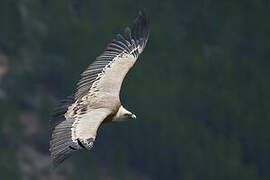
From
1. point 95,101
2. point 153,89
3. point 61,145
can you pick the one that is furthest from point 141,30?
point 153,89

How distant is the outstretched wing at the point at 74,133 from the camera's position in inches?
536

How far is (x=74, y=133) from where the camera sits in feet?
46.4

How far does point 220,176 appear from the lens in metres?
46.3

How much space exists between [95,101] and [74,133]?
5.60ft

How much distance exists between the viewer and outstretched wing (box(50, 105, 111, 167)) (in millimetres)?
13617

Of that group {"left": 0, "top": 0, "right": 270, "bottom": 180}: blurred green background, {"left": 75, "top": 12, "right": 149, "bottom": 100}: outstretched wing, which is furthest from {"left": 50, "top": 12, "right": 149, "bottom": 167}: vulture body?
{"left": 0, "top": 0, "right": 270, "bottom": 180}: blurred green background

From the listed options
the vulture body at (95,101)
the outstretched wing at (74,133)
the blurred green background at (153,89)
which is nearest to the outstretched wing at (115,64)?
the vulture body at (95,101)

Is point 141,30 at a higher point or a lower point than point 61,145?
lower

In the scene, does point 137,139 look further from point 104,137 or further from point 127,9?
point 127,9

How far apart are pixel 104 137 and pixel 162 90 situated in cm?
510

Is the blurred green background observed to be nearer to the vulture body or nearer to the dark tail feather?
the vulture body

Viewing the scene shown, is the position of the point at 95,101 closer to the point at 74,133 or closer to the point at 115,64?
the point at 115,64

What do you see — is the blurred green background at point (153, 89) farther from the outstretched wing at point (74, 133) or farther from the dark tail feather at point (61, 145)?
the dark tail feather at point (61, 145)

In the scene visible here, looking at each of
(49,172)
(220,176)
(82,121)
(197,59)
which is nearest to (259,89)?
(197,59)
